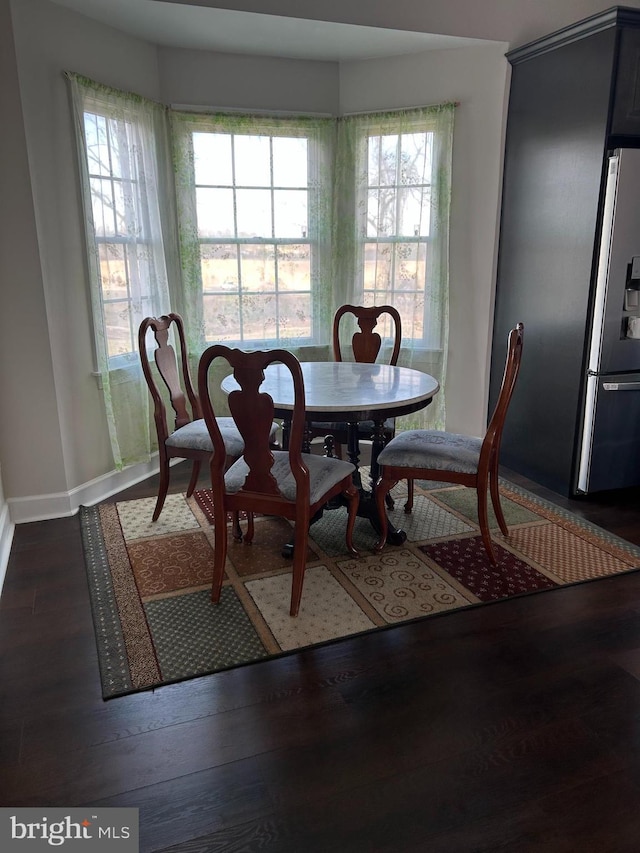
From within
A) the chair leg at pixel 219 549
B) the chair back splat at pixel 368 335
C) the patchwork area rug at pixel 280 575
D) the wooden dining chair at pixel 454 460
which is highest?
the chair back splat at pixel 368 335

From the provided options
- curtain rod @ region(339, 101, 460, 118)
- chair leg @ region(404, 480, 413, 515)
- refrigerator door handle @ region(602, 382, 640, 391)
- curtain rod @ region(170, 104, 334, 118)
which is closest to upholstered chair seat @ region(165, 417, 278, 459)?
chair leg @ region(404, 480, 413, 515)

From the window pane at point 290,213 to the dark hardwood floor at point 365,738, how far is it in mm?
2799

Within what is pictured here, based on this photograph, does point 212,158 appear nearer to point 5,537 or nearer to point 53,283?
point 53,283

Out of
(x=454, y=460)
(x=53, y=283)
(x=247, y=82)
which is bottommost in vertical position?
(x=454, y=460)

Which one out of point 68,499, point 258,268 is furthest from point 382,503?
point 258,268

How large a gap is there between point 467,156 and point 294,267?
1.30 m

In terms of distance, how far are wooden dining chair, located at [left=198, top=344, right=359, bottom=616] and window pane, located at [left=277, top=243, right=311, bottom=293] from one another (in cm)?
207

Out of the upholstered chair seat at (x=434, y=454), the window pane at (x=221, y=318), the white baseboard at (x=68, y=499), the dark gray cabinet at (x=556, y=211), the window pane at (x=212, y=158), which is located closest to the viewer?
the upholstered chair seat at (x=434, y=454)

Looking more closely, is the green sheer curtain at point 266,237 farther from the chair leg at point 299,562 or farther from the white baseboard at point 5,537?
the chair leg at point 299,562

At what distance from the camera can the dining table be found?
2.59 meters

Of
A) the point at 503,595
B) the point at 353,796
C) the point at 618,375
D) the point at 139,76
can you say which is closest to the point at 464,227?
the point at 618,375

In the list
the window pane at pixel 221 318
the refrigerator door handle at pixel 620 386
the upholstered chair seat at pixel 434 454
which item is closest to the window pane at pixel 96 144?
the window pane at pixel 221 318

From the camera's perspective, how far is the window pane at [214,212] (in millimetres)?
4059

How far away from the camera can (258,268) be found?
14.0 feet
